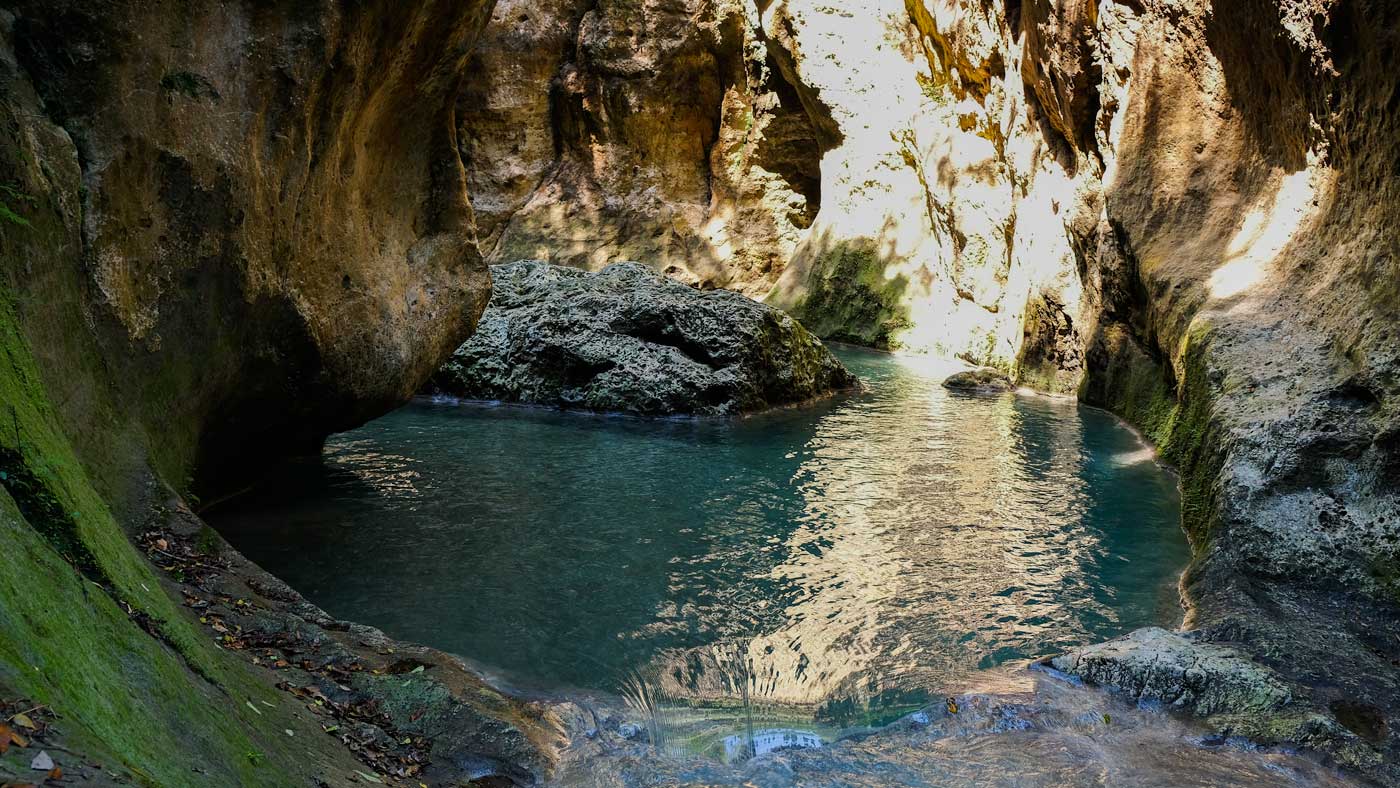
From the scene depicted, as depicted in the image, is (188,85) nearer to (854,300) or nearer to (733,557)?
(733,557)

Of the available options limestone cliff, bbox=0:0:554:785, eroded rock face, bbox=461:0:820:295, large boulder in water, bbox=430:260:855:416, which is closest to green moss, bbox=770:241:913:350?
eroded rock face, bbox=461:0:820:295

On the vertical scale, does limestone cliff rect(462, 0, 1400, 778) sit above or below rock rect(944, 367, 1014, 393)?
above

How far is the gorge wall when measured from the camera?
3.32m

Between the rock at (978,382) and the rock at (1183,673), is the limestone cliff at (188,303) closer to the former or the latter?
the rock at (1183,673)

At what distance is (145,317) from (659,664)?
3.58 meters

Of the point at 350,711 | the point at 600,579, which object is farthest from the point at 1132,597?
the point at 350,711

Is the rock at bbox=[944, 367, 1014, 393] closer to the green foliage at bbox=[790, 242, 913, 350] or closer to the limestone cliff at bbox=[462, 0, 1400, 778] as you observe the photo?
the limestone cliff at bbox=[462, 0, 1400, 778]

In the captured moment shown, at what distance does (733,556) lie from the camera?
7.62 m

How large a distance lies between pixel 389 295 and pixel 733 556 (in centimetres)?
358

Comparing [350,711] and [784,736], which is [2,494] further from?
[784,736]

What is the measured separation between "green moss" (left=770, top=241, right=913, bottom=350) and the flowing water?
13109 millimetres

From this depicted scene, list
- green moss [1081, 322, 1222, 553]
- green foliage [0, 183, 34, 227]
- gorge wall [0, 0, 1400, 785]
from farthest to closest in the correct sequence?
1. green moss [1081, 322, 1222, 553]
2. green foliage [0, 183, 34, 227]
3. gorge wall [0, 0, 1400, 785]

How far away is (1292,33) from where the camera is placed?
28.9 ft

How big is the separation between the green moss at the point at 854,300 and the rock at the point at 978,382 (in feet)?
23.1
